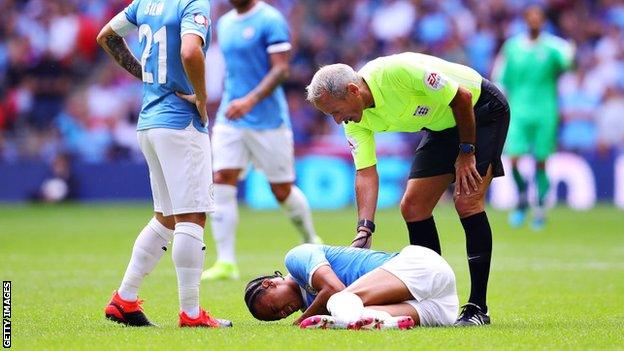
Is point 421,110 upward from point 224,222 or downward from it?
upward

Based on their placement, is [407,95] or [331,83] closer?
[331,83]

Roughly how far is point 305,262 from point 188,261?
2.68 ft

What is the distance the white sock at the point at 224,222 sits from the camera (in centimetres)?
1231

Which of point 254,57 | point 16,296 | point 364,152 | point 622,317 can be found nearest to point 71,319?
point 16,296

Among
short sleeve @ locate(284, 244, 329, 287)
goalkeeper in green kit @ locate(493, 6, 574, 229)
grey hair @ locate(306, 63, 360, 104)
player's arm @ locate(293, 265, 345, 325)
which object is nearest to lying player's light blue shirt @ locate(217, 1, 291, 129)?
grey hair @ locate(306, 63, 360, 104)

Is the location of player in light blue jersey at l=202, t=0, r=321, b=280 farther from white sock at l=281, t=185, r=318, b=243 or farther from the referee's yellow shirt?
the referee's yellow shirt

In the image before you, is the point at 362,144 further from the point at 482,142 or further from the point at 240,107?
the point at 240,107

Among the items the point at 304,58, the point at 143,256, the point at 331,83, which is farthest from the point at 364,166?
the point at 304,58

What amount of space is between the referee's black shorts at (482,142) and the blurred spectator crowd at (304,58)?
14.5 metres

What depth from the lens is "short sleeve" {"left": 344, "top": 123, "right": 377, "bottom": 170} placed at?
28.4 feet

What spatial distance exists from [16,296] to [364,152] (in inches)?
138

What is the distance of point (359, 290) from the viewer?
7.72 m

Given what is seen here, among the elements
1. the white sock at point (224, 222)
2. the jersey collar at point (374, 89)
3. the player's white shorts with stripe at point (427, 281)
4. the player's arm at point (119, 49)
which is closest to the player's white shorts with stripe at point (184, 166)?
the player's arm at point (119, 49)

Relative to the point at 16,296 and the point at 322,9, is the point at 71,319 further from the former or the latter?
the point at 322,9
